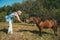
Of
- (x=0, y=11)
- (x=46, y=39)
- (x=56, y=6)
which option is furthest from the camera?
(x=0, y=11)

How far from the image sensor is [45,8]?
21.2 m

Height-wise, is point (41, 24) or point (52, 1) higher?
point (52, 1)

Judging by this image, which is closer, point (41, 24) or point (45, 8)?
point (41, 24)

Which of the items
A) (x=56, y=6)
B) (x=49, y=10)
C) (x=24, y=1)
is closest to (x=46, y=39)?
(x=49, y=10)

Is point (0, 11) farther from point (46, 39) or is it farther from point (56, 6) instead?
point (46, 39)

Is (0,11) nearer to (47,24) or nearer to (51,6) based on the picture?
(51,6)

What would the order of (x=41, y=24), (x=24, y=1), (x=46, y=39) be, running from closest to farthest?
(x=46, y=39) < (x=41, y=24) < (x=24, y=1)

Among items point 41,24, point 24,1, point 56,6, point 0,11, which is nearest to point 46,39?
point 41,24

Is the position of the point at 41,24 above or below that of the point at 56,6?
below

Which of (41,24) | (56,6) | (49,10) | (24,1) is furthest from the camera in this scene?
(24,1)

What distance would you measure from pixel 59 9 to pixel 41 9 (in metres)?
2.03

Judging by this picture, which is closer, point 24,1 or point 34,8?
point 34,8

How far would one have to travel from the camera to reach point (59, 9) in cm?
2191

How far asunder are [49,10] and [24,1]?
6997 mm
